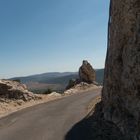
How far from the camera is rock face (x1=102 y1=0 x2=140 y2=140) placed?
16.1 meters

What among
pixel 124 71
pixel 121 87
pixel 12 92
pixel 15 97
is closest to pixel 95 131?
pixel 121 87

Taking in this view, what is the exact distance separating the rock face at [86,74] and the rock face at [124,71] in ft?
121

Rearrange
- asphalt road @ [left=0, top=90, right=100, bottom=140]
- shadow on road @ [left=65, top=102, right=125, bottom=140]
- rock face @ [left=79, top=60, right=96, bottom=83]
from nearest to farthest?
shadow on road @ [left=65, top=102, right=125, bottom=140]
asphalt road @ [left=0, top=90, right=100, bottom=140]
rock face @ [left=79, top=60, right=96, bottom=83]

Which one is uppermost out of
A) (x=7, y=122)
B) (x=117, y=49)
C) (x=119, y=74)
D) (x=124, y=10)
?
(x=124, y=10)

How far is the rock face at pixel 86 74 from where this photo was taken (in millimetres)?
60203

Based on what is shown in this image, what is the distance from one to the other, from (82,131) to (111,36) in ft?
24.0

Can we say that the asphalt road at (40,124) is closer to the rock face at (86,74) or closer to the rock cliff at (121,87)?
the rock cliff at (121,87)

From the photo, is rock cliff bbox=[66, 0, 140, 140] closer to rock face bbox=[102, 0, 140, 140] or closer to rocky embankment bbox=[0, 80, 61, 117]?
rock face bbox=[102, 0, 140, 140]

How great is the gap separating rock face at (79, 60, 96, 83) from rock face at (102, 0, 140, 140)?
3699 centimetres

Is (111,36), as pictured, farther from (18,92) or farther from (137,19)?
(18,92)

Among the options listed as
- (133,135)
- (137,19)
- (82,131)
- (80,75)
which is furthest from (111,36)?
(80,75)

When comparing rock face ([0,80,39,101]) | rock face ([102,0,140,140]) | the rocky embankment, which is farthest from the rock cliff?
rock face ([0,80,39,101])

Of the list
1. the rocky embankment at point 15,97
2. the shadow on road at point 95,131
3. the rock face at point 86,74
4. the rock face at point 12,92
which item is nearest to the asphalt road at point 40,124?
the shadow on road at point 95,131

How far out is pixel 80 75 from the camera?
60.6 metres
